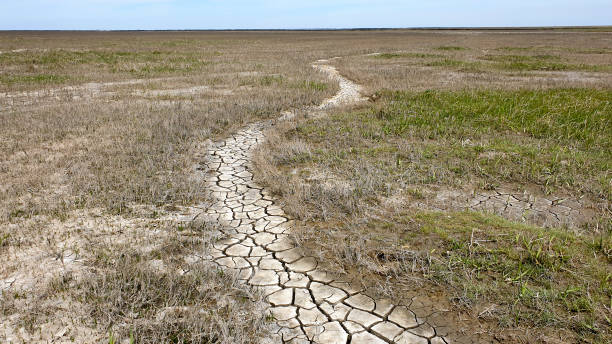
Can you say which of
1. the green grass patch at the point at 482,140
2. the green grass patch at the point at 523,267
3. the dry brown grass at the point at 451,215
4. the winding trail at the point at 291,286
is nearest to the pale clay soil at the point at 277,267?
the winding trail at the point at 291,286

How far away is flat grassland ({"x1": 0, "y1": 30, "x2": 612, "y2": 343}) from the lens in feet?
12.1

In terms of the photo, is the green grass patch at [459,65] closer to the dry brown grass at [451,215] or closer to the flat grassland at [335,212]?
the flat grassland at [335,212]

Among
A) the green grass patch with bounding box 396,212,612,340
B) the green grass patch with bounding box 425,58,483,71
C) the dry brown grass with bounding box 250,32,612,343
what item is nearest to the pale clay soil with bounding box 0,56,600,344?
the dry brown grass with bounding box 250,32,612,343

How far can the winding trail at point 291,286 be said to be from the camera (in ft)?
11.6

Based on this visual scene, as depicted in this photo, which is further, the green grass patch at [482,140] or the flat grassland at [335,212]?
the green grass patch at [482,140]

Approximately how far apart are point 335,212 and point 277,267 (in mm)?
1596

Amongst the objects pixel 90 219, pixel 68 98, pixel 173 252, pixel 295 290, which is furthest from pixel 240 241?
pixel 68 98

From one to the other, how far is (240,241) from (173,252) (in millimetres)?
846

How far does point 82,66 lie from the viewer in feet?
87.1

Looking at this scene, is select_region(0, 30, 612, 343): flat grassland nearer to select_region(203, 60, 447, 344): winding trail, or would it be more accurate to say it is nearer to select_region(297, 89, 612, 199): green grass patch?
select_region(297, 89, 612, 199): green grass patch

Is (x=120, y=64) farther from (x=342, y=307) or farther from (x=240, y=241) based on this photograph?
(x=342, y=307)

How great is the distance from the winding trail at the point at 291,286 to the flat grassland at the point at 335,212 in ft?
0.73

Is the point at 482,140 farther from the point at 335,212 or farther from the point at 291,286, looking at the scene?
the point at 291,286

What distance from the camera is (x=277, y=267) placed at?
4.61 metres
